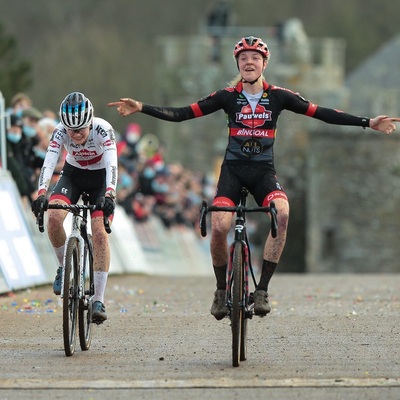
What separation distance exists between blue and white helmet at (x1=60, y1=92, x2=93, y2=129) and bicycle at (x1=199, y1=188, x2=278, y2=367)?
129 centimetres

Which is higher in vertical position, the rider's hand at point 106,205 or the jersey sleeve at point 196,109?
the jersey sleeve at point 196,109

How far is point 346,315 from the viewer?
15062mm

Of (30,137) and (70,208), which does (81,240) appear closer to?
(70,208)

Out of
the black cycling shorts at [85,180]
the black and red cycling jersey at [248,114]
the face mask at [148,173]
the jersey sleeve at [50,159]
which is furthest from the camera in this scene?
the face mask at [148,173]

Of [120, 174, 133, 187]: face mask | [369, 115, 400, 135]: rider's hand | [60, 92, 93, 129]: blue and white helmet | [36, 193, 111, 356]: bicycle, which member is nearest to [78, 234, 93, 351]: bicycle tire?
[36, 193, 111, 356]: bicycle

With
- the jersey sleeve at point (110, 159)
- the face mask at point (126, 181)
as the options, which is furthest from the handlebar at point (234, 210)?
the face mask at point (126, 181)

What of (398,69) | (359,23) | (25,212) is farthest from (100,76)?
(25,212)

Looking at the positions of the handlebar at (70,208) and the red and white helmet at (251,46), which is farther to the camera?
the red and white helmet at (251,46)

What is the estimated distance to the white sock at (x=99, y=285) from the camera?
39.6ft

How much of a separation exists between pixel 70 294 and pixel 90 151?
4.15 ft

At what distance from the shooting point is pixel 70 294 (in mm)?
11461

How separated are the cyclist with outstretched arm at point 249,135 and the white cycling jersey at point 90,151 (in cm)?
43

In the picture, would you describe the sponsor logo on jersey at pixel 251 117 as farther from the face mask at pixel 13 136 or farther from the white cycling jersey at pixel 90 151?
the face mask at pixel 13 136

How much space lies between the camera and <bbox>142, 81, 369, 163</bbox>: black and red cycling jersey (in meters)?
11.6
